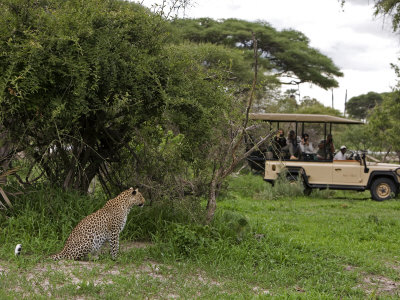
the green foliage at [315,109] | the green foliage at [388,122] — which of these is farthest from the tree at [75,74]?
the green foliage at [315,109]

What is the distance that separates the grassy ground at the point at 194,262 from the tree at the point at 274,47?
84.4 feet

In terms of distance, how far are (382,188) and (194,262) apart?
9827 mm

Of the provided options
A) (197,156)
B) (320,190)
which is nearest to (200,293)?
(197,156)

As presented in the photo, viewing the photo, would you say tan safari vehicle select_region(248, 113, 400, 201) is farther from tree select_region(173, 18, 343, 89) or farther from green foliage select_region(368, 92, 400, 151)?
tree select_region(173, 18, 343, 89)

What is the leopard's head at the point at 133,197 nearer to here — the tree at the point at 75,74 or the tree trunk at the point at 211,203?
the tree at the point at 75,74

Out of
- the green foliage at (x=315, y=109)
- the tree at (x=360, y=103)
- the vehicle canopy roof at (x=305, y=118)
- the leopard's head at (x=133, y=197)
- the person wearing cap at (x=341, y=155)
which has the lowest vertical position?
the leopard's head at (x=133, y=197)

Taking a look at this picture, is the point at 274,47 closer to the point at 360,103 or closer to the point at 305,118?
the point at 305,118

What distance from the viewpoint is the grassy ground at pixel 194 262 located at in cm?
549

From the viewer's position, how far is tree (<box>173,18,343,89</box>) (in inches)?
1326

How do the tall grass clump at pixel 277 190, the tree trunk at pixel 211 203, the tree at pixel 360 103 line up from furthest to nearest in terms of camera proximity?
the tree at pixel 360 103 < the tall grass clump at pixel 277 190 < the tree trunk at pixel 211 203

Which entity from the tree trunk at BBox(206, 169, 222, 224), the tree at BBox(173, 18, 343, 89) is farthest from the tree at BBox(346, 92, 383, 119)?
the tree trunk at BBox(206, 169, 222, 224)

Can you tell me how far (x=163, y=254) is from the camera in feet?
21.9

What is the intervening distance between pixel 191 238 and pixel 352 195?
10.7 metres

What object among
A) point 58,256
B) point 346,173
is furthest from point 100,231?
point 346,173
